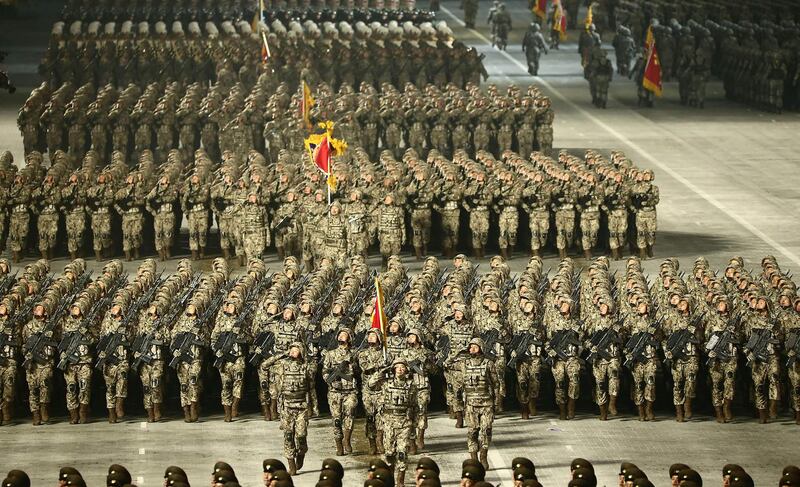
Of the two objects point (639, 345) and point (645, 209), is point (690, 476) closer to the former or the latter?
point (639, 345)

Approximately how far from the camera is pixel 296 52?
56.5 m

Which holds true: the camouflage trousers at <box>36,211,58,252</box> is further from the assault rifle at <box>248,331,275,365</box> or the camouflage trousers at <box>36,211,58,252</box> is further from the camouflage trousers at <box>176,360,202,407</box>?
the assault rifle at <box>248,331,275,365</box>

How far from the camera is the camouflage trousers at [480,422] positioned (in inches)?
1074

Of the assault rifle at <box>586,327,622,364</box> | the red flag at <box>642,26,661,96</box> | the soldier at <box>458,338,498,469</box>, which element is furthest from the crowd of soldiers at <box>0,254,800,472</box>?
the red flag at <box>642,26,661,96</box>

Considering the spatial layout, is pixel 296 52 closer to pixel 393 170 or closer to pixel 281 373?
pixel 393 170

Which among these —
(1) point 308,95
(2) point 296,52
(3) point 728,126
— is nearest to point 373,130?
(1) point 308,95

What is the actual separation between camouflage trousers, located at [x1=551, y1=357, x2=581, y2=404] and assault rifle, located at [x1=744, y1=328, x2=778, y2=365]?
7.57 ft

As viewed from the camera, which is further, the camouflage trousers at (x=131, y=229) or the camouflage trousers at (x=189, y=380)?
the camouflage trousers at (x=131, y=229)

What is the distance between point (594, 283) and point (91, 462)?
8127 mm

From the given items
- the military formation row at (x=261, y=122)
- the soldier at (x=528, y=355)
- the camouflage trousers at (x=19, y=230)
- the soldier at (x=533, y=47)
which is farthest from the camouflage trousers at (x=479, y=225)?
the soldier at (x=533, y=47)

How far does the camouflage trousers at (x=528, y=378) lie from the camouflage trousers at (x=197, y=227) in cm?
1171

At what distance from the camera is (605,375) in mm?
29641

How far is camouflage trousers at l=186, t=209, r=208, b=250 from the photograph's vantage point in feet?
131

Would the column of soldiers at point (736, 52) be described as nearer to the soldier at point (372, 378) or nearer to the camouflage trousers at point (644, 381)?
the camouflage trousers at point (644, 381)
